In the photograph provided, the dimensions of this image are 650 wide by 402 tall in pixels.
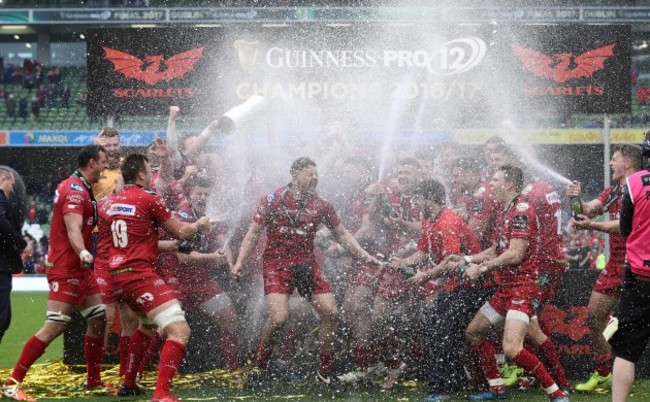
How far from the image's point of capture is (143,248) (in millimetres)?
7207

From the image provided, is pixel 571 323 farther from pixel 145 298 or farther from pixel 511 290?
pixel 145 298

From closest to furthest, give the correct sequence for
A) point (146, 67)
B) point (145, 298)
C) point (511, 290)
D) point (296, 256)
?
1. point (145, 298)
2. point (511, 290)
3. point (296, 256)
4. point (146, 67)

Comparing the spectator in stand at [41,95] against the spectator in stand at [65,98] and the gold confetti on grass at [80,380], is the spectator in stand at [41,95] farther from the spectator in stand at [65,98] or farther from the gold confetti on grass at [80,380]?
the gold confetti on grass at [80,380]

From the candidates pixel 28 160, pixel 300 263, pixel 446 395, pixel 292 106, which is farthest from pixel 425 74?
pixel 28 160

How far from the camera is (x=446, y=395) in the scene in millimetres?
7801

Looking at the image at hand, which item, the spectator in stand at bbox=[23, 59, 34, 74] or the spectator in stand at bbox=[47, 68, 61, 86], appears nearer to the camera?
the spectator in stand at bbox=[47, 68, 61, 86]

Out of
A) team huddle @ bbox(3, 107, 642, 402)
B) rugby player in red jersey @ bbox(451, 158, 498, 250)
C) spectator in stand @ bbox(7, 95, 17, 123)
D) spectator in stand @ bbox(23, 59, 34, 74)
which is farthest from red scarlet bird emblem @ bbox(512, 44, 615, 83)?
spectator in stand @ bbox(23, 59, 34, 74)

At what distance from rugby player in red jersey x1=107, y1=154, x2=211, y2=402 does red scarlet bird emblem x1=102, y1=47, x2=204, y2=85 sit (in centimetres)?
544

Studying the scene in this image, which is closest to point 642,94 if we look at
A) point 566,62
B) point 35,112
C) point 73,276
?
point 566,62

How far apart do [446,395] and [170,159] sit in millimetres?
3856

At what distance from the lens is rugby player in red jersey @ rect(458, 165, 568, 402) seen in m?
7.05

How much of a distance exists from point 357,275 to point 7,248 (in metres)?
3.27

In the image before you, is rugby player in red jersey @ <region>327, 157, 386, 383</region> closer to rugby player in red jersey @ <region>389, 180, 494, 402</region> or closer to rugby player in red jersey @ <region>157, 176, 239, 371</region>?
rugby player in red jersey @ <region>389, 180, 494, 402</region>

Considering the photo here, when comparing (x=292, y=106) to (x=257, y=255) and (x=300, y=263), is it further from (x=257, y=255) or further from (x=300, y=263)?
(x=300, y=263)
